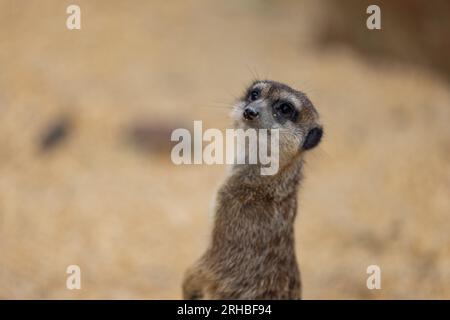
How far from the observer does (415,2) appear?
20.5ft

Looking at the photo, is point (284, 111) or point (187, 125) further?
point (187, 125)

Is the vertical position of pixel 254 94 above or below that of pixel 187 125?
above

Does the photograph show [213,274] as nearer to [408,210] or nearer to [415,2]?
[408,210]

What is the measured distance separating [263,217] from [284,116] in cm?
48

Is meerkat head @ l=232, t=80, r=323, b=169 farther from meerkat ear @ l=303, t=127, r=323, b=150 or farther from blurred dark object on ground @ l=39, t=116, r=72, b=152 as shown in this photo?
blurred dark object on ground @ l=39, t=116, r=72, b=152

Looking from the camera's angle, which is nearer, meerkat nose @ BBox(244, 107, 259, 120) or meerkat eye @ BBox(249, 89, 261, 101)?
meerkat nose @ BBox(244, 107, 259, 120)

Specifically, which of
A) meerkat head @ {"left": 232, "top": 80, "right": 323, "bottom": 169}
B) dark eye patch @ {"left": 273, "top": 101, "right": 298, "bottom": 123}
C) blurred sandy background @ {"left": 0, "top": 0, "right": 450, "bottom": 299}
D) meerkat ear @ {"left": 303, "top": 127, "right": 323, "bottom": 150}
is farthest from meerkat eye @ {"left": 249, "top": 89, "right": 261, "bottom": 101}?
blurred sandy background @ {"left": 0, "top": 0, "right": 450, "bottom": 299}

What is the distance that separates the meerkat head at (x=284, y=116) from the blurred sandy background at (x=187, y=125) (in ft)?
1.97

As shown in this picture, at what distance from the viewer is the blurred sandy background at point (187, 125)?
4.38 metres

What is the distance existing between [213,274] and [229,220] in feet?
0.90

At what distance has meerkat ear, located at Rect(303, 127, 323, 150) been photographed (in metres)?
3.25

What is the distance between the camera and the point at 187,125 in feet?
18.3

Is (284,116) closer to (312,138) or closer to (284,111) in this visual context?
(284,111)

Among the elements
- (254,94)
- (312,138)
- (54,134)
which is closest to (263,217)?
(312,138)
